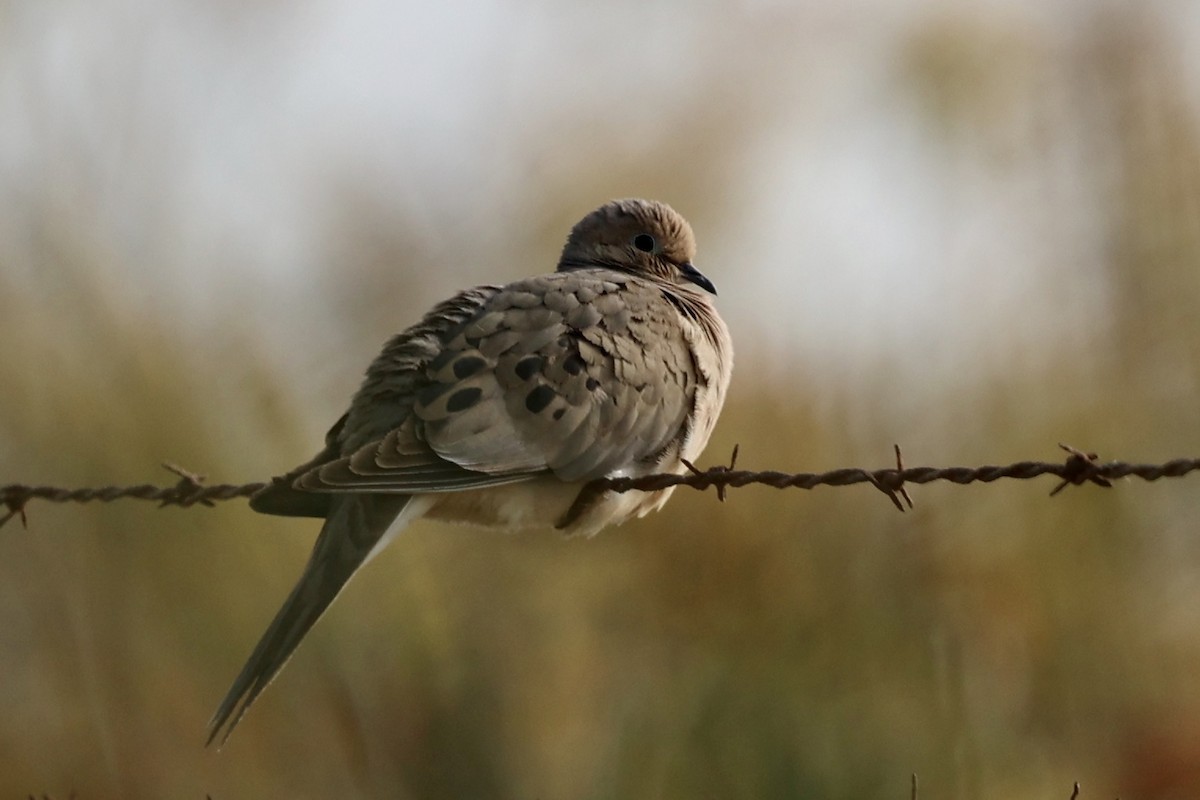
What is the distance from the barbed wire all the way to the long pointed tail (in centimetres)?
22

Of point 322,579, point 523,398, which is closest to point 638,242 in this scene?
point 523,398

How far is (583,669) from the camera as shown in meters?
6.45

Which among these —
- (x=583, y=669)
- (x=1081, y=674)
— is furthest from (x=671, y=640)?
(x=1081, y=674)

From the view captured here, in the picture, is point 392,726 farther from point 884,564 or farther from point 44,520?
point 884,564

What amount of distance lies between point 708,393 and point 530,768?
248 cm

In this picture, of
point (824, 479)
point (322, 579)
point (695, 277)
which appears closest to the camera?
point (824, 479)

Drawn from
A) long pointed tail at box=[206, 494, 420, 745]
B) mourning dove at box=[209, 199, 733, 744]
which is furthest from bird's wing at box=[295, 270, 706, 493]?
long pointed tail at box=[206, 494, 420, 745]

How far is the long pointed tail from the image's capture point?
3.35 metres

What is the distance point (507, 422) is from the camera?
12.8 feet

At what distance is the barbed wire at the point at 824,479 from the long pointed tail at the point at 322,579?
8.5 inches

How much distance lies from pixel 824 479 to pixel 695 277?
7.08ft

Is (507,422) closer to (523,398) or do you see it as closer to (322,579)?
(523,398)

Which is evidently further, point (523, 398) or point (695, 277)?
point (695, 277)

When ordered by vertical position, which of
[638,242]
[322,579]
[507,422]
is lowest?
[322,579]
